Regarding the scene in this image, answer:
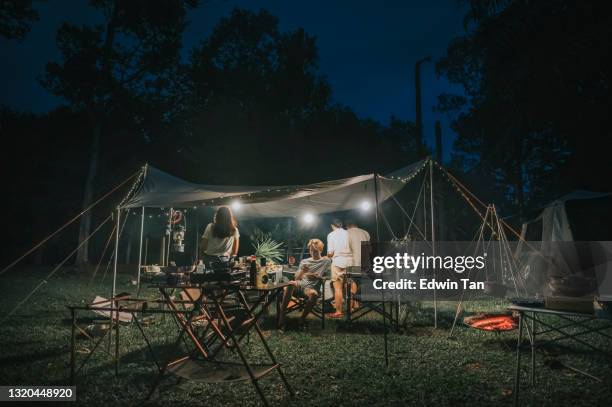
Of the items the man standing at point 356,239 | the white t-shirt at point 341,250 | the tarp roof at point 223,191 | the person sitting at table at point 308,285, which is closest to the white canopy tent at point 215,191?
the tarp roof at point 223,191

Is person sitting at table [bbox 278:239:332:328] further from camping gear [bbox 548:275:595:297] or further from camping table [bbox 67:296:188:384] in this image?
camping gear [bbox 548:275:595:297]

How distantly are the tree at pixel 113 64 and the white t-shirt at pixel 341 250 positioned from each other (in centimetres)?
986

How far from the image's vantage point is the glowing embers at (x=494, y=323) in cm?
465

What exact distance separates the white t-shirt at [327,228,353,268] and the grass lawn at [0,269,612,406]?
1.21 metres

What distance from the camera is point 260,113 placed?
17.5 m

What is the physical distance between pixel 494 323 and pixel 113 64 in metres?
15.1

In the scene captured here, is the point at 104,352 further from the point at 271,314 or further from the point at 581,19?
the point at 581,19

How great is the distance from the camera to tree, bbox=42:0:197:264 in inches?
556

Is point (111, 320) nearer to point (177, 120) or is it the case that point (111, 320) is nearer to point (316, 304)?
point (316, 304)

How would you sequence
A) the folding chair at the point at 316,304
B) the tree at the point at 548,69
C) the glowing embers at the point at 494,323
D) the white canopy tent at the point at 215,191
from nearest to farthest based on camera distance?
the glowing embers at the point at 494,323
the white canopy tent at the point at 215,191
the folding chair at the point at 316,304
the tree at the point at 548,69

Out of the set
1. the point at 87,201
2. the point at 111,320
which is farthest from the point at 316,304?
the point at 87,201

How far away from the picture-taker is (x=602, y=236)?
9156 mm

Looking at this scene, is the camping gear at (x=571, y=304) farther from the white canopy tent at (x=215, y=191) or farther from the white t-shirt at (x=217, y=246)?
the white t-shirt at (x=217, y=246)

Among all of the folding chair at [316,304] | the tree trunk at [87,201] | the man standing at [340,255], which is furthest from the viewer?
the tree trunk at [87,201]
